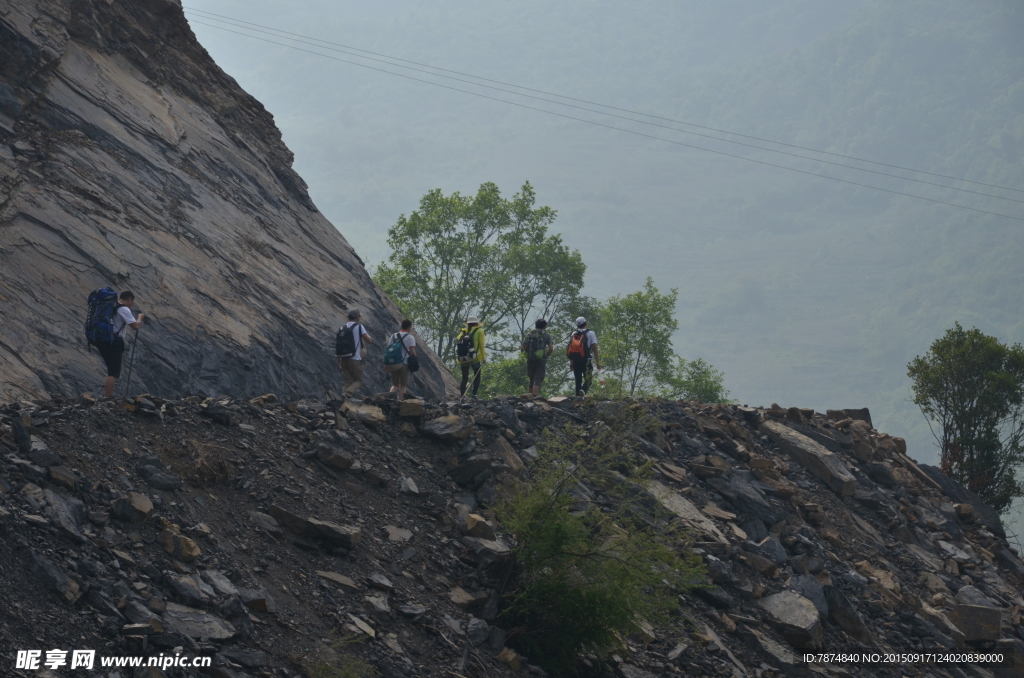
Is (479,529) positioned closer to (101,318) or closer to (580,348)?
(101,318)

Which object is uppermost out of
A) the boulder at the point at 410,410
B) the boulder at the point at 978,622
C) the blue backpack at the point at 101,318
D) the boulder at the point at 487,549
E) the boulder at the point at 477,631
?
the blue backpack at the point at 101,318

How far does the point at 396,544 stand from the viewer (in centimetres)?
1138

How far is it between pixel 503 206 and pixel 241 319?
38.4 m

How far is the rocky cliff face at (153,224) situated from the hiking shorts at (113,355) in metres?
0.52

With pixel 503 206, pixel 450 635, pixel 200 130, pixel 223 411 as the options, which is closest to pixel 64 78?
pixel 200 130

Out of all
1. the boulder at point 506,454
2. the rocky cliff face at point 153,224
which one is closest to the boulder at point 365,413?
the boulder at point 506,454

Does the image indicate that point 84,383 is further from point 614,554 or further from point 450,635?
point 614,554

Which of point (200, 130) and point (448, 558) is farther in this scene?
point (200, 130)

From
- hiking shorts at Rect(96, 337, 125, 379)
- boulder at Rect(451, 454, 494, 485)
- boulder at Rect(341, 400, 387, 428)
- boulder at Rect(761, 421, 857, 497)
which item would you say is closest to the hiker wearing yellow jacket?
boulder at Rect(341, 400, 387, 428)

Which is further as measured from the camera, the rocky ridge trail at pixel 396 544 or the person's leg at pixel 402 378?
the person's leg at pixel 402 378

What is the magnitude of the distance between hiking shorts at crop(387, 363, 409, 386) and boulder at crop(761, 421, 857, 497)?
30.7 feet

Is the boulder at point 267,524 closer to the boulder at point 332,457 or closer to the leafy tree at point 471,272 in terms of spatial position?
the boulder at point 332,457

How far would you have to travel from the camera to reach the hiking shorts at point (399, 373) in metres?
16.4

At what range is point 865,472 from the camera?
21.9 meters
